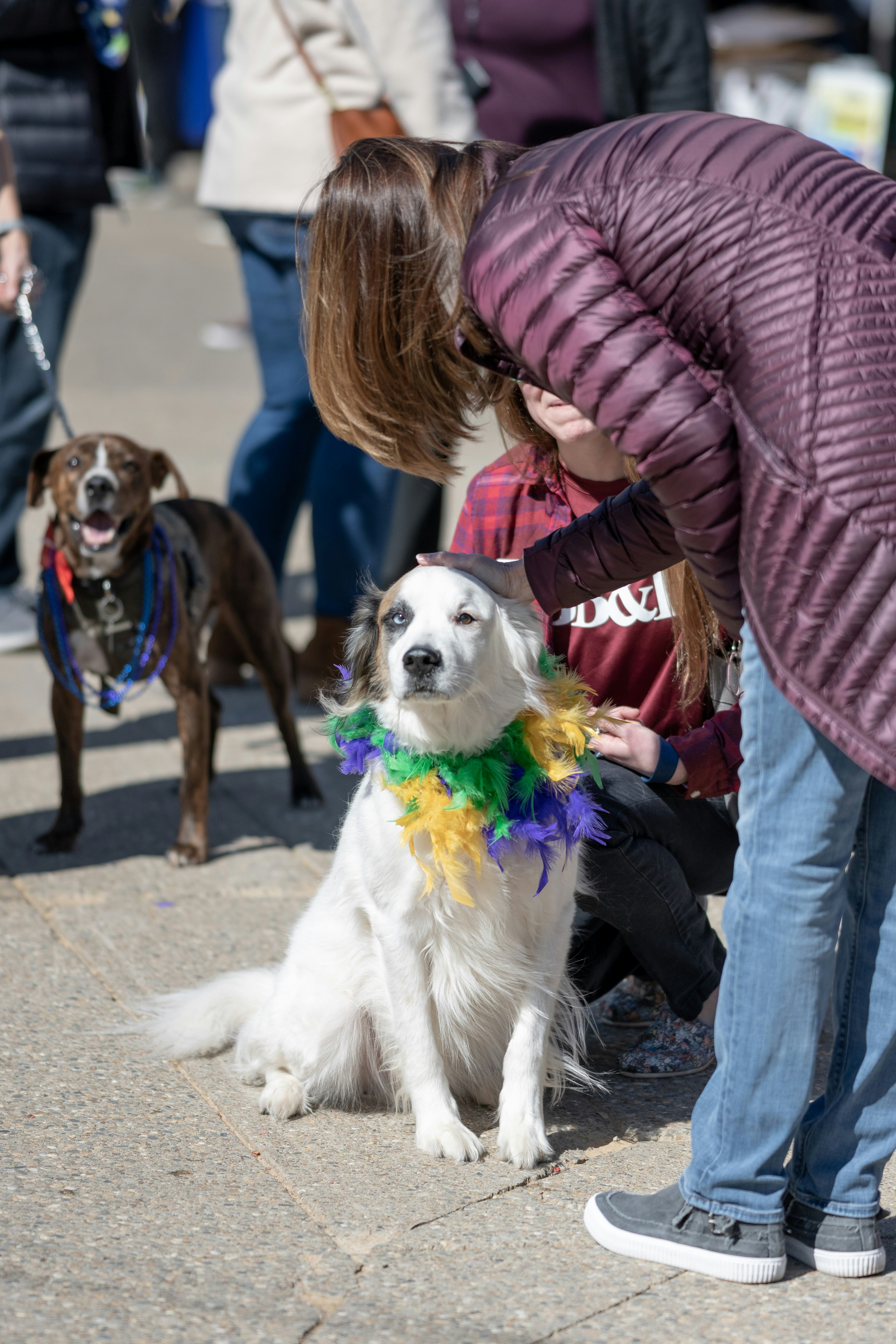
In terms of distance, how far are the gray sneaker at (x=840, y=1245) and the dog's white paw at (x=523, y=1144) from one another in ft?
1.64

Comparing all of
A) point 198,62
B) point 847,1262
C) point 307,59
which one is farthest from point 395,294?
Result: point 198,62

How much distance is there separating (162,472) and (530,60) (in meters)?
2.11

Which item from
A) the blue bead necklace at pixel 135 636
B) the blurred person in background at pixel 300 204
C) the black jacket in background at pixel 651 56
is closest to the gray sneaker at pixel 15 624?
the blurred person in background at pixel 300 204

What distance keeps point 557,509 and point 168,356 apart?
24.5ft

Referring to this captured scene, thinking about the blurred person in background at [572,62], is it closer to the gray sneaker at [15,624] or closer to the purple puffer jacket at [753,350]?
the gray sneaker at [15,624]

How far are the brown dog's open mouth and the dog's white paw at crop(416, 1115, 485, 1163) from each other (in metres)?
2.02

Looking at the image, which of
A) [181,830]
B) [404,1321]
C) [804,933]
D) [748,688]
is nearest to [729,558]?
[748,688]

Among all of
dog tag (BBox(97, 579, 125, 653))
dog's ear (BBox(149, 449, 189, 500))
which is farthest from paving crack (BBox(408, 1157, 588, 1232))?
dog's ear (BBox(149, 449, 189, 500))

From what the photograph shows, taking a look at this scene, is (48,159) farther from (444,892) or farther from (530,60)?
(444,892)

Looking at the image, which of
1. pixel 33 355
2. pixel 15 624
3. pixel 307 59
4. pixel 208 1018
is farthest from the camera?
pixel 15 624

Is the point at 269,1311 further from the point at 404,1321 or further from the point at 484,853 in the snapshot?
→ the point at 484,853

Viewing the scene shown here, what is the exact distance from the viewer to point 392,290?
8.16 feet

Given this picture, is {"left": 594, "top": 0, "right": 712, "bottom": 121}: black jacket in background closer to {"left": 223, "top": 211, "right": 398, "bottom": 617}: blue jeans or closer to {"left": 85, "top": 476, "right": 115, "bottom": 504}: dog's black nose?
{"left": 223, "top": 211, "right": 398, "bottom": 617}: blue jeans

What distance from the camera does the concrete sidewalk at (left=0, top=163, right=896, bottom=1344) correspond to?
214 cm
